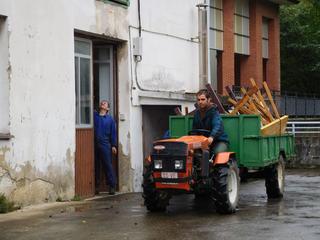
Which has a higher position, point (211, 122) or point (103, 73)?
point (103, 73)

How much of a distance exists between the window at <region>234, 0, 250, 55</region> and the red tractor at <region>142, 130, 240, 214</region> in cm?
1322

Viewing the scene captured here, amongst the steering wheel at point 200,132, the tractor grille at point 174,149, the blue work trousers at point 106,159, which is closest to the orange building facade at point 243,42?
the blue work trousers at point 106,159

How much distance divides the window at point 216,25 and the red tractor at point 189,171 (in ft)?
37.1

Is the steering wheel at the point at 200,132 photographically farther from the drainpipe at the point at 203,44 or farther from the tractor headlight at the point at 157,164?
the drainpipe at the point at 203,44

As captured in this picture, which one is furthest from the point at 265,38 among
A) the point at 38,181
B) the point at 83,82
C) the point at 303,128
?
the point at 38,181

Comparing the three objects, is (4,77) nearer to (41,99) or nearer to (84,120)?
(41,99)

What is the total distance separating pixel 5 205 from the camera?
476 inches

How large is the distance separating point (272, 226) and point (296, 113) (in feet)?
67.7

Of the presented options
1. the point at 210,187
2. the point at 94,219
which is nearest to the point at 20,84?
the point at 94,219

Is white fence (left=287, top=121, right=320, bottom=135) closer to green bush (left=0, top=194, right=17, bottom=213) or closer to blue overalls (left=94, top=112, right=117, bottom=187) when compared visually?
blue overalls (left=94, top=112, right=117, bottom=187)

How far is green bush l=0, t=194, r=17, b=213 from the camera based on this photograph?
39.5 feet

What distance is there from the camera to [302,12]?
3953 cm

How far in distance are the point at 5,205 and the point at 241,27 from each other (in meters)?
14.7

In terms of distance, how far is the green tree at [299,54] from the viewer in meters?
37.8
